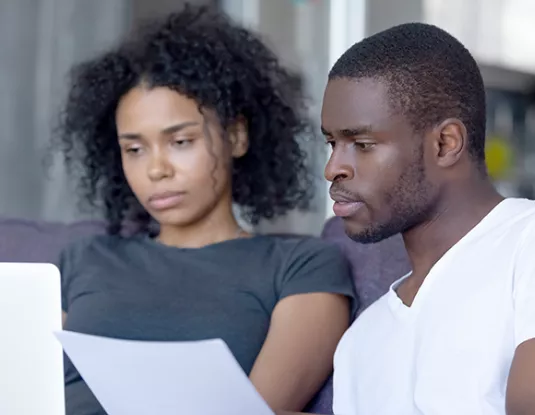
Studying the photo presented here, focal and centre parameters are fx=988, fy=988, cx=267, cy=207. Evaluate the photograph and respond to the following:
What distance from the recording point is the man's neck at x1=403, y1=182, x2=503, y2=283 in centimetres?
119

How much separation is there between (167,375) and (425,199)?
39 cm

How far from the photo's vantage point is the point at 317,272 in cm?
155

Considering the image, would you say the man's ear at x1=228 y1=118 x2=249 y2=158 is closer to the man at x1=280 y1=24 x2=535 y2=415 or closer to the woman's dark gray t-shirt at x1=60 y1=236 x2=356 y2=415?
the woman's dark gray t-shirt at x1=60 y1=236 x2=356 y2=415

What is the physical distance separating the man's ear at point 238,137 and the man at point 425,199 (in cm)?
52

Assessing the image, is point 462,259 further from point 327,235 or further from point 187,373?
point 327,235

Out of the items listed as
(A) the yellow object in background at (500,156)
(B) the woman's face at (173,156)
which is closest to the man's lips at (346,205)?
(B) the woman's face at (173,156)

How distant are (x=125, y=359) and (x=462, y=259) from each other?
418 mm

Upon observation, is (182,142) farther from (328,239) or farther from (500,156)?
(500,156)

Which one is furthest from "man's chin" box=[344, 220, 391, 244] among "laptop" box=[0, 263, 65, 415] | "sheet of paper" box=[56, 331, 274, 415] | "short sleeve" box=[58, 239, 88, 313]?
"short sleeve" box=[58, 239, 88, 313]

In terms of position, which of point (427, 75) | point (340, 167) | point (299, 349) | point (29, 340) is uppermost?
point (427, 75)

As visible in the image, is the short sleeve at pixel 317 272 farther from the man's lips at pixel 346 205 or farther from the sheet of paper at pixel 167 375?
the sheet of paper at pixel 167 375

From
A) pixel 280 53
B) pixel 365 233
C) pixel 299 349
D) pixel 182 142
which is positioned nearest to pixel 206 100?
pixel 182 142

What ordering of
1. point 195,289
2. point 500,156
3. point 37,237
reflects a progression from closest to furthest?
point 195,289 < point 37,237 < point 500,156

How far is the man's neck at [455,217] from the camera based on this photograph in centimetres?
119
